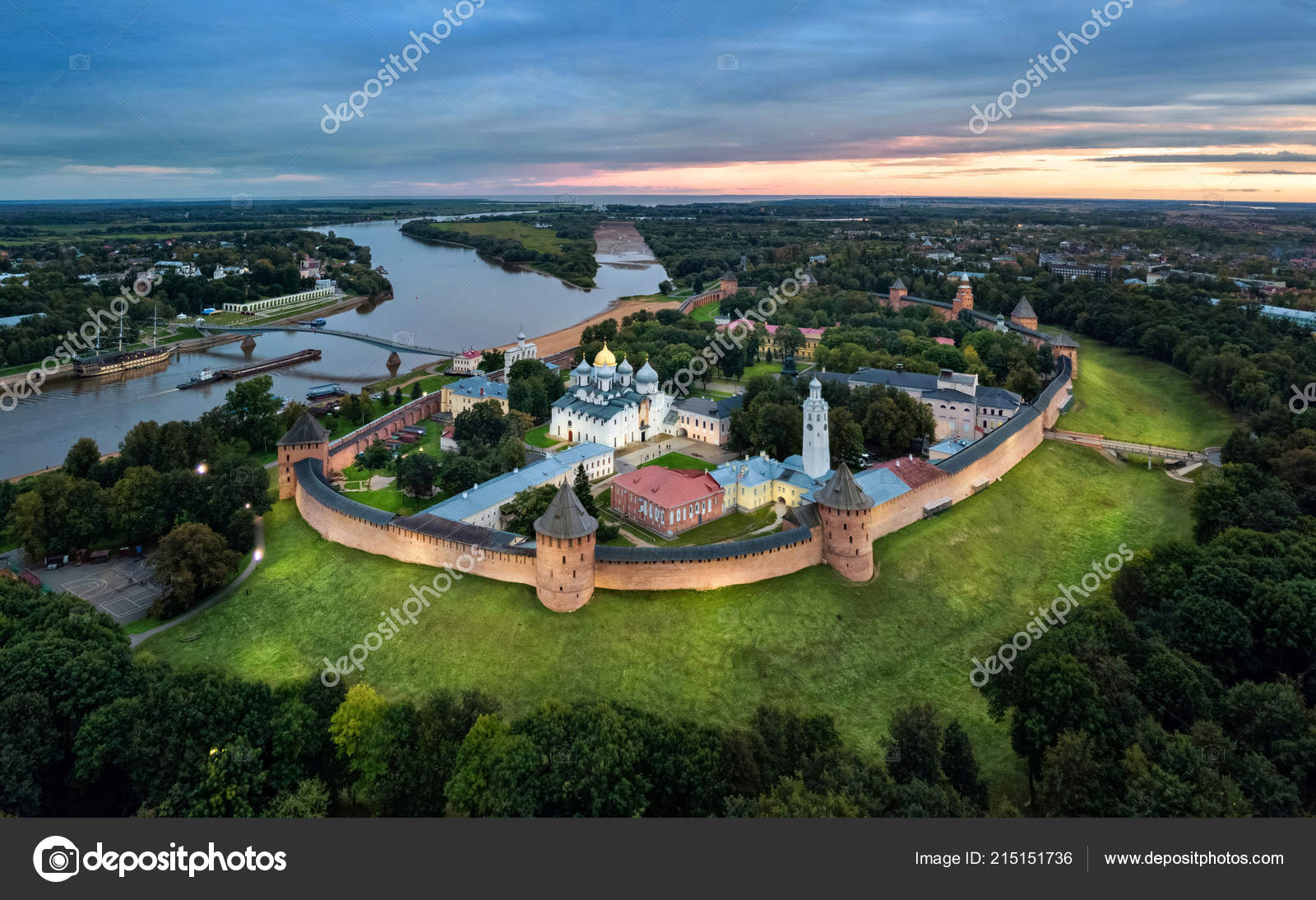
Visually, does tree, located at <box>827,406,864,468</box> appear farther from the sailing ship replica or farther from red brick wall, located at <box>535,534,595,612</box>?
the sailing ship replica

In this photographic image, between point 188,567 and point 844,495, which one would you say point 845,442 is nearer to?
point 844,495

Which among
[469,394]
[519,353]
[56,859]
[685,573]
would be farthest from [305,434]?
[519,353]

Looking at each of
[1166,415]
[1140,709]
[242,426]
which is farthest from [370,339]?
[1140,709]

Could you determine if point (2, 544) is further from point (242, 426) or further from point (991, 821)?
point (991, 821)

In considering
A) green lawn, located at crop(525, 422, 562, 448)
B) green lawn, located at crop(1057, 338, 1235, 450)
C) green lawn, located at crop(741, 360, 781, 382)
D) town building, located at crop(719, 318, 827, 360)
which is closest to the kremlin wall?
green lawn, located at crop(525, 422, 562, 448)

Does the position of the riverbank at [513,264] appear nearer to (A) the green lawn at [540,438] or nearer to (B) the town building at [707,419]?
(A) the green lawn at [540,438]

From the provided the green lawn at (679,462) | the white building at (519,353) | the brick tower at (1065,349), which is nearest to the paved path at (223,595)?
the green lawn at (679,462)
